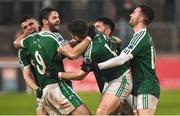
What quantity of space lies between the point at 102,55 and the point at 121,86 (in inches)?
A: 21.2

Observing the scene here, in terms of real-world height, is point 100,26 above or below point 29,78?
above

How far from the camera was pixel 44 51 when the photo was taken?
38.8 ft

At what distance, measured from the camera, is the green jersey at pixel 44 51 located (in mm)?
11750

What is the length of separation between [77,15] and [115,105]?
1718cm

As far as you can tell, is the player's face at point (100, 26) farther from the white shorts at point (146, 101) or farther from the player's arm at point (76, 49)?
A: the white shorts at point (146, 101)

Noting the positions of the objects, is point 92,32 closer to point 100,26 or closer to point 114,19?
point 100,26

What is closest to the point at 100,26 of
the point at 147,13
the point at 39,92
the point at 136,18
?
the point at 136,18

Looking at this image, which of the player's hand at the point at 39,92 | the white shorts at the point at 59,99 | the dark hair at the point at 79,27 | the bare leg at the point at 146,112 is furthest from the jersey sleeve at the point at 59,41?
the bare leg at the point at 146,112

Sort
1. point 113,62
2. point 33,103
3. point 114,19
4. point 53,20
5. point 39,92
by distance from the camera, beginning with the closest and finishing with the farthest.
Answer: point 113,62, point 53,20, point 39,92, point 33,103, point 114,19

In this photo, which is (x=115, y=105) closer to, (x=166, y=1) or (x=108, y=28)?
(x=108, y=28)

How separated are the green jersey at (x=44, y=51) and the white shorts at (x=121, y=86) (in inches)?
28.7

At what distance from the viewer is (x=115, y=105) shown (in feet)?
38.9

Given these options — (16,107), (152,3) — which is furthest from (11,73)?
(152,3)

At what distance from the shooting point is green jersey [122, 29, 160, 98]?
11.8m
